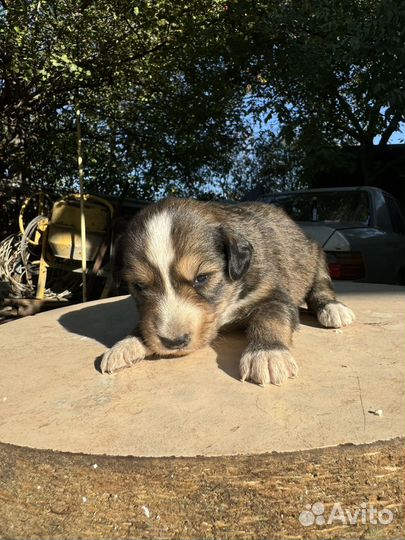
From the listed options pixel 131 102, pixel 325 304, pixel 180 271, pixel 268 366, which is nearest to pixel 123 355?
pixel 180 271

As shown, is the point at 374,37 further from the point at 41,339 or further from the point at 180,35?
the point at 41,339

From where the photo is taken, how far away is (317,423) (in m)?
1.83

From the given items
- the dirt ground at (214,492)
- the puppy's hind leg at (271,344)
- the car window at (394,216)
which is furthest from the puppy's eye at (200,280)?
the car window at (394,216)

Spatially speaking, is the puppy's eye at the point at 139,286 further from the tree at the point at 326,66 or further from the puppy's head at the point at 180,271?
the tree at the point at 326,66

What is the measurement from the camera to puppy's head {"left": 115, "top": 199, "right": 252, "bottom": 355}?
2.50 metres

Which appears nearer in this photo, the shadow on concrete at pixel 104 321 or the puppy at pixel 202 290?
the puppy at pixel 202 290

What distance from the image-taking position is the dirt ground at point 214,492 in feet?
5.42

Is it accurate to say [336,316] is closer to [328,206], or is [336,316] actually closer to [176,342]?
[176,342]

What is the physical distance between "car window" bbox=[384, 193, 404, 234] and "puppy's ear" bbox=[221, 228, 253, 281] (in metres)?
5.81

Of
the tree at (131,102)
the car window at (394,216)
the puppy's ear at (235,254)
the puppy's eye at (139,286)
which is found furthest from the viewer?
the tree at (131,102)

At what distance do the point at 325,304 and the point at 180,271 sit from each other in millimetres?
1298

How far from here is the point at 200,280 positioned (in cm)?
274

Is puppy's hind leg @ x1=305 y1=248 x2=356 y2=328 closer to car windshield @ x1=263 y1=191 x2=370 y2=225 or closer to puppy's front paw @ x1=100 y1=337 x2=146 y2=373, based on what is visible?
puppy's front paw @ x1=100 y1=337 x2=146 y2=373

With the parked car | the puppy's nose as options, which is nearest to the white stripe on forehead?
the puppy's nose
